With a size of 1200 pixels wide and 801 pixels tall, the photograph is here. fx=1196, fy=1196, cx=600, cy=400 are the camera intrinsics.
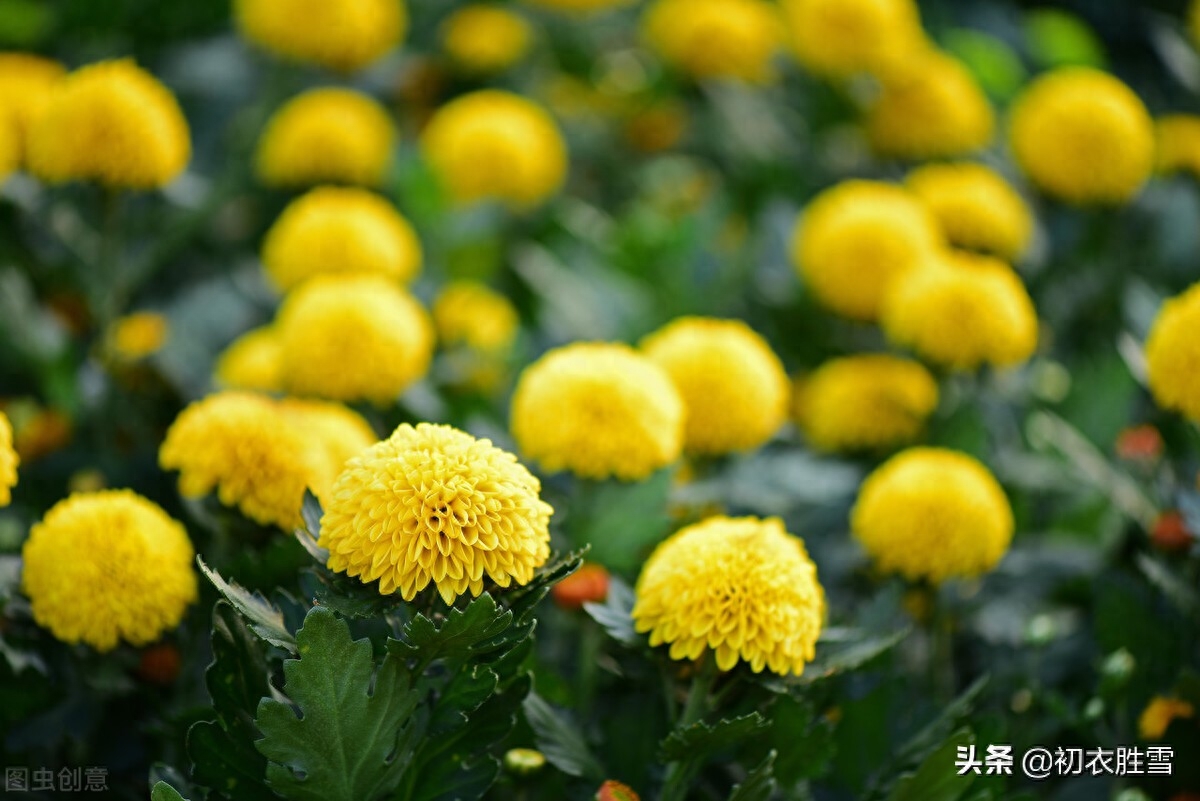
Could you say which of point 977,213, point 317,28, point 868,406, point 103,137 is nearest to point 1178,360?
point 868,406

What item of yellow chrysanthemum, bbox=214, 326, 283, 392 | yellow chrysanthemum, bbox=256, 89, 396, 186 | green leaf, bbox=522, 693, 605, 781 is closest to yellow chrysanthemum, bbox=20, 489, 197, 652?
green leaf, bbox=522, 693, 605, 781

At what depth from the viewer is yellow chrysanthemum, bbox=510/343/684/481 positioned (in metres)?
1.71

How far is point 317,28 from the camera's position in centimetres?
287

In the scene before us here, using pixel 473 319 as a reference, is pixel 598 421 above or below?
above

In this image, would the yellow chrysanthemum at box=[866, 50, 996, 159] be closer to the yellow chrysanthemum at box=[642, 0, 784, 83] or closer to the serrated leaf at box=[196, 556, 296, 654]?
the yellow chrysanthemum at box=[642, 0, 784, 83]

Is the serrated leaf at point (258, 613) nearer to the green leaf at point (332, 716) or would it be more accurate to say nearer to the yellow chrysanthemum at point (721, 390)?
the green leaf at point (332, 716)

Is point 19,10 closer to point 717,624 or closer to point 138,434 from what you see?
point 138,434

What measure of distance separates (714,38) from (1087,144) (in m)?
1.04

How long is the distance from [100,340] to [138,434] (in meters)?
0.24

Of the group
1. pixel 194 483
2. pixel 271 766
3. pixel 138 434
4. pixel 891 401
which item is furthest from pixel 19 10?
pixel 271 766

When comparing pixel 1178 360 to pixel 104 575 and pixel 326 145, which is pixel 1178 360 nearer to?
pixel 104 575

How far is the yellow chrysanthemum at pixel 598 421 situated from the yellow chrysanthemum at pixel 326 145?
1.32 metres

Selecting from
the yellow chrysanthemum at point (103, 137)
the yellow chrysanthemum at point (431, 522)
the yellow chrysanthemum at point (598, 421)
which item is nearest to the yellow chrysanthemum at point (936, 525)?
the yellow chrysanthemum at point (598, 421)

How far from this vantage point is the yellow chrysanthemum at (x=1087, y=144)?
2.84 m
